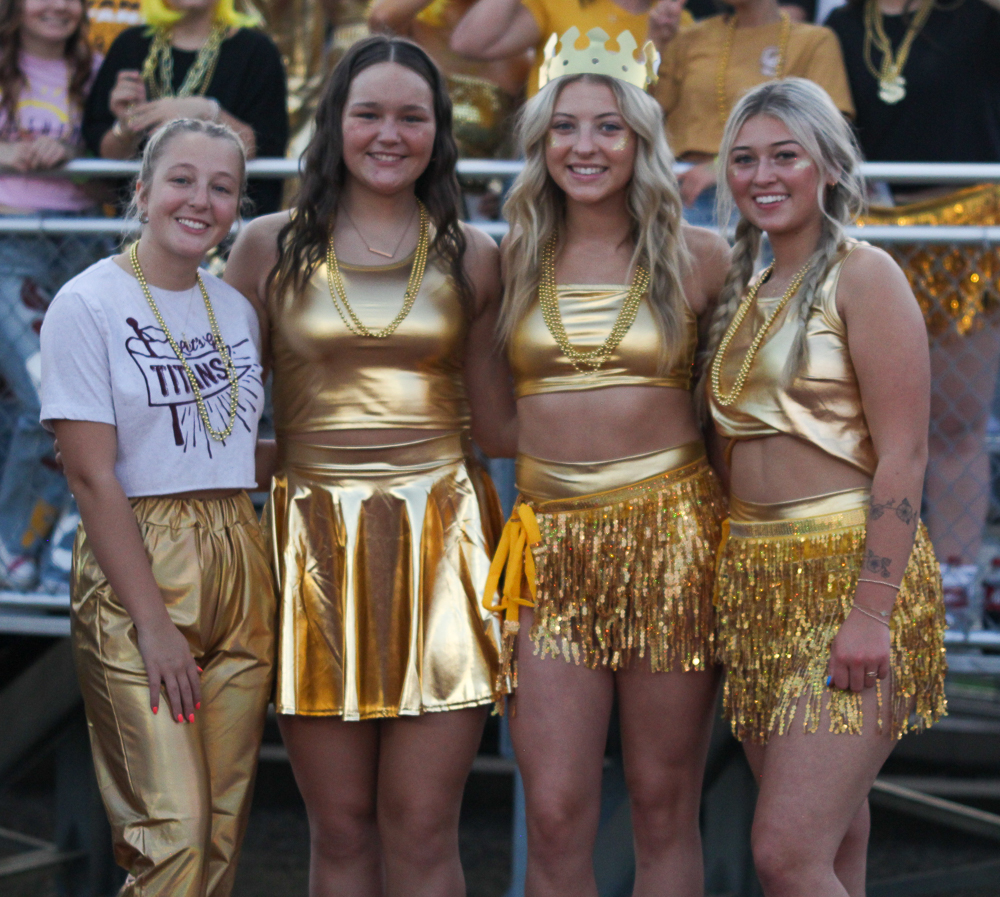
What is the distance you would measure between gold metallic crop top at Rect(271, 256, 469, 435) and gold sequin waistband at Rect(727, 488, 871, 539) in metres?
0.69

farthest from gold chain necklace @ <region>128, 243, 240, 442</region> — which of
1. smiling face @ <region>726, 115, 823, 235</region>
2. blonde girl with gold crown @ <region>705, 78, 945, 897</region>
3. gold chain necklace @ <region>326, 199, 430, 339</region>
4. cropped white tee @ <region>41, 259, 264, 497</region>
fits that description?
smiling face @ <region>726, 115, 823, 235</region>

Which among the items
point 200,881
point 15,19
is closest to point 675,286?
point 200,881

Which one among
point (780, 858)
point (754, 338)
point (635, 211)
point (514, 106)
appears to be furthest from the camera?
point (514, 106)

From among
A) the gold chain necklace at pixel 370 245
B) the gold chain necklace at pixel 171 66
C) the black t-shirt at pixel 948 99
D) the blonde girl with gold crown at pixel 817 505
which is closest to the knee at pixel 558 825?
the blonde girl with gold crown at pixel 817 505

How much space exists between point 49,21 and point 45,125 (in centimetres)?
31

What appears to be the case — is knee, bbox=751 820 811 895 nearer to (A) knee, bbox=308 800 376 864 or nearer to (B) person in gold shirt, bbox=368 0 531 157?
(A) knee, bbox=308 800 376 864

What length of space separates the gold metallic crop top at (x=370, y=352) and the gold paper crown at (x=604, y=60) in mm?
522

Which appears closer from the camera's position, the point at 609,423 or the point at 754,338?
the point at 754,338

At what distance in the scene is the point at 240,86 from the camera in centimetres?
356

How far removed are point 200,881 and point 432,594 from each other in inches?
28.2

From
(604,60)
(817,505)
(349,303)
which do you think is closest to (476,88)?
(604,60)

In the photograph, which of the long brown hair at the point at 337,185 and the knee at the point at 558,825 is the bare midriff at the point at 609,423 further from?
the knee at the point at 558,825

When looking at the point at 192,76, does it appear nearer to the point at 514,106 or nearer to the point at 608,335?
the point at 514,106

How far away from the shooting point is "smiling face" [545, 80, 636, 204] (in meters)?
2.58
